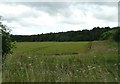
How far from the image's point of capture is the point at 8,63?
741cm

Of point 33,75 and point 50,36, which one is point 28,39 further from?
point 33,75

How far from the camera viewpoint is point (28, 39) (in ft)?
Answer: 143

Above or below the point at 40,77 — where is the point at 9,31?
above

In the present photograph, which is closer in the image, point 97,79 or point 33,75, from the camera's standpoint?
point 97,79

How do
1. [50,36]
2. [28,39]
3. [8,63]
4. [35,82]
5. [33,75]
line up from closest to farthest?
[35,82] → [33,75] → [8,63] → [28,39] → [50,36]

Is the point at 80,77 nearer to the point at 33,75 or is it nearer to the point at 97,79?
the point at 97,79

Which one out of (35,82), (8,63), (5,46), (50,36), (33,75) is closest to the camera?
(35,82)

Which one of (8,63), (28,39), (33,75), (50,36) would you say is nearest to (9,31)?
(8,63)

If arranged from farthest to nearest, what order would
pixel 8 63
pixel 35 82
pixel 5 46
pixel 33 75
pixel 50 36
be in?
pixel 50 36 < pixel 5 46 < pixel 8 63 < pixel 33 75 < pixel 35 82

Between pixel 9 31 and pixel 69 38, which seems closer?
pixel 9 31

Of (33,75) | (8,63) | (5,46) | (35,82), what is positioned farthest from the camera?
(5,46)

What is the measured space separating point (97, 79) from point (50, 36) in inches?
1749

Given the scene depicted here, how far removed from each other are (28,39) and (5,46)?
35.6m

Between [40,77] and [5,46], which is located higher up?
[5,46]
